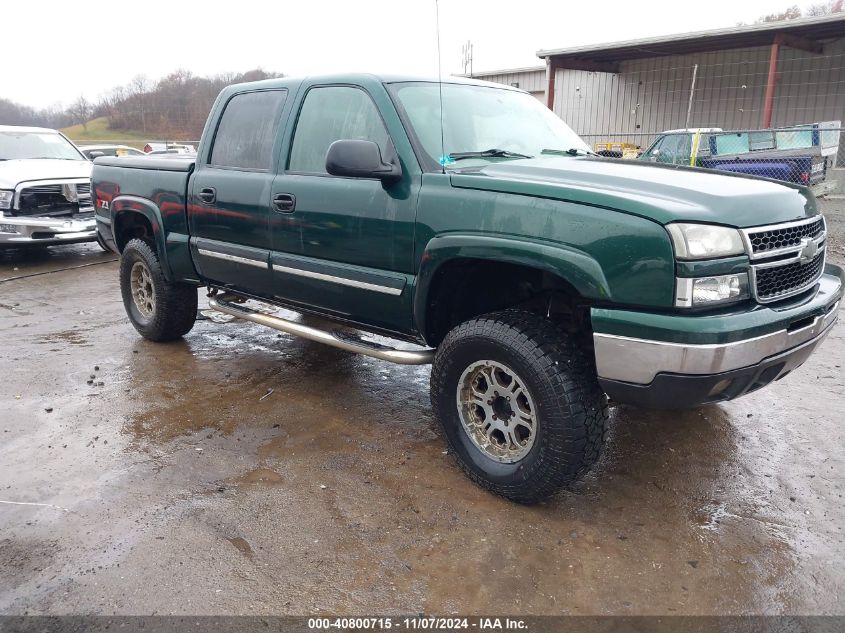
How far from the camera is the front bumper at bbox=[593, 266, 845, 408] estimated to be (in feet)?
8.05

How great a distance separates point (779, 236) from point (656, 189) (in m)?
0.57

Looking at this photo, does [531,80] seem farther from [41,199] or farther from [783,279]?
[783,279]

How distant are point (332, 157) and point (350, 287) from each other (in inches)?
29.5

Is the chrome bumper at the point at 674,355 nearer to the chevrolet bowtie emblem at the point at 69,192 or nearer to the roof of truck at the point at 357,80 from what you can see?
the roof of truck at the point at 357,80

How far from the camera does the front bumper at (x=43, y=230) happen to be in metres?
8.49

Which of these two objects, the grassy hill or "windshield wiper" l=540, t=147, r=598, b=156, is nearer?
"windshield wiper" l=540, t=147, r=598, b=156

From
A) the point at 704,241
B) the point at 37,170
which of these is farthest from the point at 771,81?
the point at 704,241

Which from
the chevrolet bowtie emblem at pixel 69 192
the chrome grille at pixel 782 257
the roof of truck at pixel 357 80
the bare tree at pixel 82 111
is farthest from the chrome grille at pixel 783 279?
the bare tree at pixel 82 111

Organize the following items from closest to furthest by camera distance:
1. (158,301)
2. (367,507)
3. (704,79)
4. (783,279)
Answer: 1. (783,279)
2. (367,507)
3. (158,301)
4. (704,79)

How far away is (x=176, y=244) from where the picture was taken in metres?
4.80

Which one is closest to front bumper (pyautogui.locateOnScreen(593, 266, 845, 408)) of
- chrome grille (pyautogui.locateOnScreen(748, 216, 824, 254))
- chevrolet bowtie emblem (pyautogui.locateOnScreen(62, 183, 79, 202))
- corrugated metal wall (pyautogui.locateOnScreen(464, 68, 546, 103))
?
chrome grille (pyautogui.locateOnScreen(748, 216, 824, 254))

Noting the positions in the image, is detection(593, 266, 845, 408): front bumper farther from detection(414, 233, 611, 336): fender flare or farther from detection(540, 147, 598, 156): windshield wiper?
detection(540, 147, 598, 156): windshield wiper

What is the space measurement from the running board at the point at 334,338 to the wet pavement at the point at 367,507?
1.68ft

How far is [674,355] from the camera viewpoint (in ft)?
8.11
